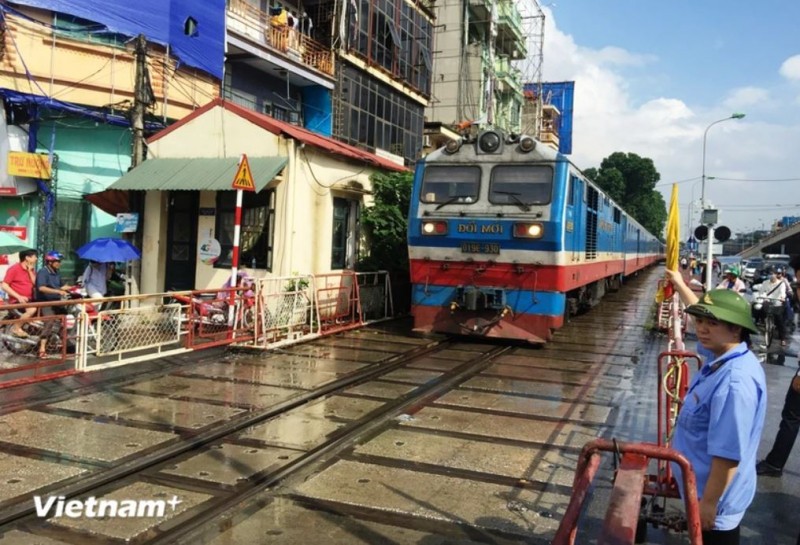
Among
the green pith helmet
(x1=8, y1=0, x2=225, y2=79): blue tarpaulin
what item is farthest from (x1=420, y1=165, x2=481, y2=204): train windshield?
(x1=8, y1=0, x2=225, y2=79): blue tarpaulin

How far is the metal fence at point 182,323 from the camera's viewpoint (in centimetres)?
800

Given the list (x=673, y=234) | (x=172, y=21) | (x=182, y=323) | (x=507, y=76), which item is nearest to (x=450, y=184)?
(x=182, y=323)

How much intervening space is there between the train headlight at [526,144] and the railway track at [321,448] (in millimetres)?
3778

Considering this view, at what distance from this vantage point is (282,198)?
12156 millimetres

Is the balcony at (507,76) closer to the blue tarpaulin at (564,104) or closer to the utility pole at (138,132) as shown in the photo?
the blue tarpaulin at (564,104)

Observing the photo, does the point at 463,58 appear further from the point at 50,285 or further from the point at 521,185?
the point at 50,285

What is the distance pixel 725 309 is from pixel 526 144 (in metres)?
8.50

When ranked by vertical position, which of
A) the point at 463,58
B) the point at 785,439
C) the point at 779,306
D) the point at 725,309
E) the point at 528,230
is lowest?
the point at 785,439

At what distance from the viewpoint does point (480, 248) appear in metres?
10.8

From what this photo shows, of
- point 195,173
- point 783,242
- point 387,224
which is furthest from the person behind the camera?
point 783,242

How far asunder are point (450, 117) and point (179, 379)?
2915cm

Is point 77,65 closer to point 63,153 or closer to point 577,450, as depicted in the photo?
point 63,153

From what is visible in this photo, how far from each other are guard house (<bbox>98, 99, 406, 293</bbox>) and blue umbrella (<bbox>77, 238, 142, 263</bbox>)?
128 centimetres

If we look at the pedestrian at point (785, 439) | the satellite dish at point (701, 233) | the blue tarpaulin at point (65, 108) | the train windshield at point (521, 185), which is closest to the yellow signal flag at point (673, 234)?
the pedestrian at point (785, 439)
